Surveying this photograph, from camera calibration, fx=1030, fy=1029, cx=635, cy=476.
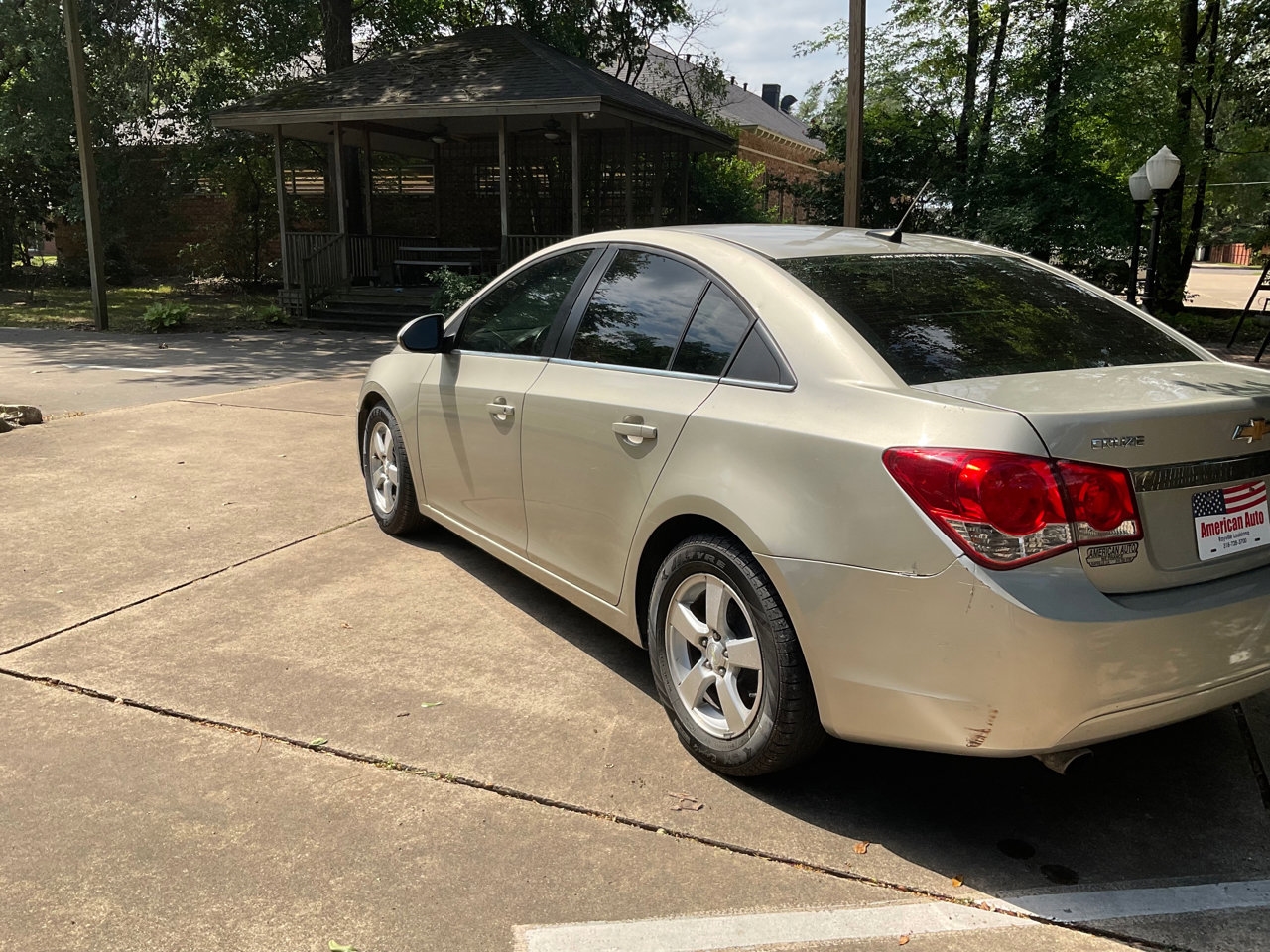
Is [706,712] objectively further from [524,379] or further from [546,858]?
[524,379]

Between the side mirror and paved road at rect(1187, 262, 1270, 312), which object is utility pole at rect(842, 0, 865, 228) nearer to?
the side mirror

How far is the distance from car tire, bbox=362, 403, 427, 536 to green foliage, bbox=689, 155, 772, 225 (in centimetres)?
1939

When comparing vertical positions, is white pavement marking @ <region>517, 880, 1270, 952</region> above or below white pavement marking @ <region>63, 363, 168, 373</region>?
below

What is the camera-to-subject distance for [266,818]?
290 centimetres

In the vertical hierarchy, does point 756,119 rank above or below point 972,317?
above

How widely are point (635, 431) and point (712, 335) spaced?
15.7 inches

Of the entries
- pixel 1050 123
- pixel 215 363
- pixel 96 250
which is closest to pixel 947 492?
Result: pixel 215 363

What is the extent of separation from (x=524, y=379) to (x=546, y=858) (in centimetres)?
195

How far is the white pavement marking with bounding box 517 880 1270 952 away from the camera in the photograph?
→ 2.40 m

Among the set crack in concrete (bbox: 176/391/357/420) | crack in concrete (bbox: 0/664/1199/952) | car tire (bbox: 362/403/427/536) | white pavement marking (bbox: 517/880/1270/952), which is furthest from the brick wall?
white pavement marking (bbox: 517/880/1270/952)

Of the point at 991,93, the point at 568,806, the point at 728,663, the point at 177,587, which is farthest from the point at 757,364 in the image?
the point at 991,93

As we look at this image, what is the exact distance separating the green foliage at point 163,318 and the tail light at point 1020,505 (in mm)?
16730

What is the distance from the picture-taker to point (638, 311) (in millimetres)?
3664

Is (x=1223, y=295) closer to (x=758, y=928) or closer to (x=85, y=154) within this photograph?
(x=85, y=154)
